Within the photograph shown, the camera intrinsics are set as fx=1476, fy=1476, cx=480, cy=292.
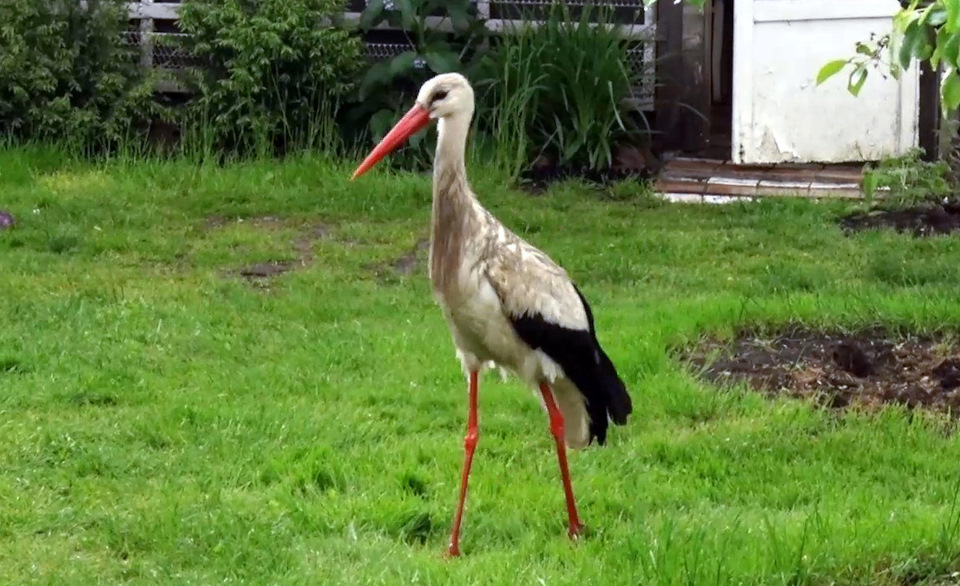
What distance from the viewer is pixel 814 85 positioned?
10.6 m

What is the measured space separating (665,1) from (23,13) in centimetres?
479

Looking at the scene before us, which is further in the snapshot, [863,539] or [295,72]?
[295,72]

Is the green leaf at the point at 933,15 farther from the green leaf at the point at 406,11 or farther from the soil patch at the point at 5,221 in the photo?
the green leaf at the point at 406,11

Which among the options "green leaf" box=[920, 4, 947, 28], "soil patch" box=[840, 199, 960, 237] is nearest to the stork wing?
"green leaf" box=[920, 4, 947, 28]

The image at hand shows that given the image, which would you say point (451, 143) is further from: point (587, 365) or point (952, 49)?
point (952, 49)

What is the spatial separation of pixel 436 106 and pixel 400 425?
4.90 feet

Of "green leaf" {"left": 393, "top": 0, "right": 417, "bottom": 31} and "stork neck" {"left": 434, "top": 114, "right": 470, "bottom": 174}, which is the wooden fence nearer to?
"green leaf" {"left": 393, "top": 0, "right": 417, "bottom": 31}

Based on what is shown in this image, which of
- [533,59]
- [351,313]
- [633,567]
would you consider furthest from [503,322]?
[533,59]

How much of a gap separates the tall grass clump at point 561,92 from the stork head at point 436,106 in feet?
18.8

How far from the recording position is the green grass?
440 cm

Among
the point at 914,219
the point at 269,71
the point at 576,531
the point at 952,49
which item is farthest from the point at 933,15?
the point at 269,71

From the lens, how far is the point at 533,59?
35.3 feet

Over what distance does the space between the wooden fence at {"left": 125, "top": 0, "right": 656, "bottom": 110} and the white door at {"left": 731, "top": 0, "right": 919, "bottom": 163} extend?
3.19 feet

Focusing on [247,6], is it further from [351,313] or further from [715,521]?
[715,521]
